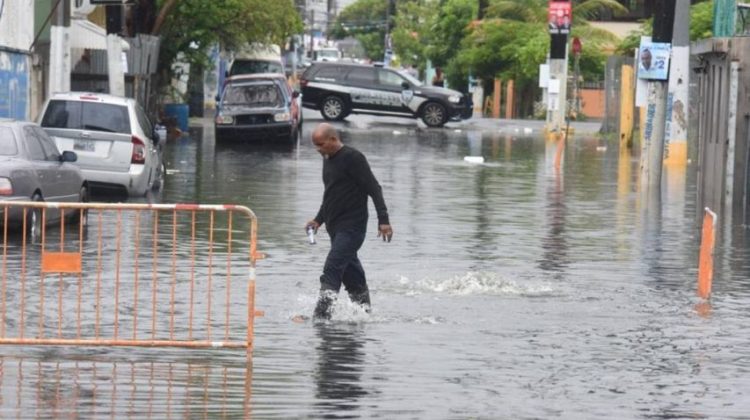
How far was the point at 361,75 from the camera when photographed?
54.5 metres

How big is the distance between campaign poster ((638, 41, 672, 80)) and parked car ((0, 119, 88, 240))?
38.3 ft

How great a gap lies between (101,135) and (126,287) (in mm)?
9816

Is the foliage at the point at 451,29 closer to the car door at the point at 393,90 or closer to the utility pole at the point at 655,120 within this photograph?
the car door at the point at 393,90

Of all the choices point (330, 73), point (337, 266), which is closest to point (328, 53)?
point (330, 73)

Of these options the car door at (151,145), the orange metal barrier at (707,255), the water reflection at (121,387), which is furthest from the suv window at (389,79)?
the water reflection at (121,387)

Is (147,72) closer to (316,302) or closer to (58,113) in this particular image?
(58,113)

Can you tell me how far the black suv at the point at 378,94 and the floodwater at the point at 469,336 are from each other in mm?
29150

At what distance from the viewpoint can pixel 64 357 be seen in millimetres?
11156

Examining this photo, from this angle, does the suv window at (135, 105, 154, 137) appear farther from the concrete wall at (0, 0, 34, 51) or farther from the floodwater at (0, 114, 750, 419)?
the concrete wall at (0, 0, 34, 51)

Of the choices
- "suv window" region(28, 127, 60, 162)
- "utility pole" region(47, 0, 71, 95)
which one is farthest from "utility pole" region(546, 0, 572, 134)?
"suv window" region(28, 127, 60, 162)

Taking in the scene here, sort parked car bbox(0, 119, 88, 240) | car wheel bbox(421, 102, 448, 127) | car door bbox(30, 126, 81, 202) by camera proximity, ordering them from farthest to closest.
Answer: car wheel bbox(421, 102, 448, 127) → car door bbox(30, 126, 81, 202) → parked car bbox(0, 119, 88, 240)

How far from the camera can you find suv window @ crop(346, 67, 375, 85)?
54.5 meters

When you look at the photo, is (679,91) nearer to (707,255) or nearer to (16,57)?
(16,57)

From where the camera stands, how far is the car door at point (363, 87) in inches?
2146
